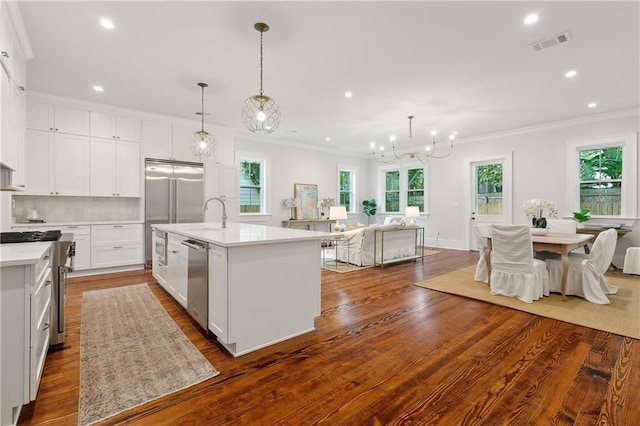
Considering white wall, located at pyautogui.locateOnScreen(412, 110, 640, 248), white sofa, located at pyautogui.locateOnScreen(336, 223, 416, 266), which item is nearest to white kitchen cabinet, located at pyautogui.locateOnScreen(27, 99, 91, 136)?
white sofa, located at pyautogui.locateOnScreen(336, 223, 416, 266)

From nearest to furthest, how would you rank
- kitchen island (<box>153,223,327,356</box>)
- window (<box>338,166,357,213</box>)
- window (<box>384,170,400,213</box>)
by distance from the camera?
Result: 1. kitchen island (<box>153,223,327,356</box>)
2. window (<box>384,170,400,213</box>)
3. window (<box>338,166,357,213</box>)

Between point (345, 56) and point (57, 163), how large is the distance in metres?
4.63

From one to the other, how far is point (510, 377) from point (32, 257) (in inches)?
116

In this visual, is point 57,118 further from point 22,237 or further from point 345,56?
point 345,56

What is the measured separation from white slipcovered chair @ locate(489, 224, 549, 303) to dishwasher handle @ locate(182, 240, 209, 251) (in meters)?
3.34

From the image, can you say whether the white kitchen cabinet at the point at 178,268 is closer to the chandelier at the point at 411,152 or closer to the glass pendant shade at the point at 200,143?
the glass pendant shade at the point at 200,143

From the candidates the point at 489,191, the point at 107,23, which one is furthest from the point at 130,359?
the point at 489,191

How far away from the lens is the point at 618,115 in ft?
17.3

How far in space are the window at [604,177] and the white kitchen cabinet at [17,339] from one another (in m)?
7.78

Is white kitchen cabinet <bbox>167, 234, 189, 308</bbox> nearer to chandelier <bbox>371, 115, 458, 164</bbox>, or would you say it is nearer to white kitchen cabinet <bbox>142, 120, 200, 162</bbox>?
white kitchen cabinet <bbox>142, 120, 200, 162</bbox>

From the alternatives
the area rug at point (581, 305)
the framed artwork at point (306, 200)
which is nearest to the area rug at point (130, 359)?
the area rug at point (581, 305)

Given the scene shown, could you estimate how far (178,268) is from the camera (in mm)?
3162

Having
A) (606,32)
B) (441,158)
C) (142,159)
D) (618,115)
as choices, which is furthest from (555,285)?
(142,159)

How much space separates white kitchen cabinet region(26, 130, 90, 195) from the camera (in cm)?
436
